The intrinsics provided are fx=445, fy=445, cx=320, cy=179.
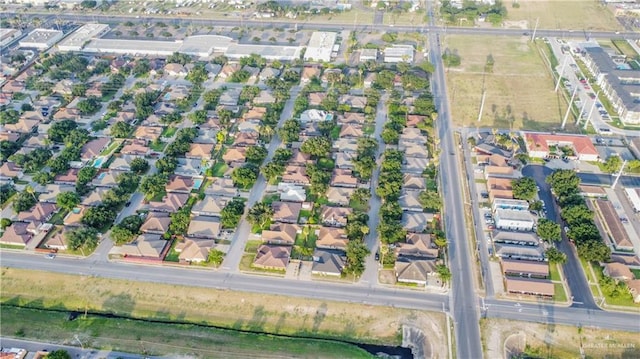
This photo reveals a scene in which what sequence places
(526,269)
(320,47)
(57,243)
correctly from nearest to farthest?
(526,269) → (57,243) → (320,47)

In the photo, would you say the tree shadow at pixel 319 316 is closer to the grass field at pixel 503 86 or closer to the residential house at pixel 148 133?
the residential house at pixel 148 133

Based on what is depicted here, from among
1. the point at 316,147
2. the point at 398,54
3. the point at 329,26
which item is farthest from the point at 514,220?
the point at 329,26

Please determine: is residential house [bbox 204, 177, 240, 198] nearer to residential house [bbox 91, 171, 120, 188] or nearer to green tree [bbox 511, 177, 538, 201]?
residential house [bbox 91, 171, 120, 188]

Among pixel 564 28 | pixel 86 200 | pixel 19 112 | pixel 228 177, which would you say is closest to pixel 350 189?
pixel 228 177

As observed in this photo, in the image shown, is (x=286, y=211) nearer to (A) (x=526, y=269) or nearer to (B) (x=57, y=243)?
(B) (x=57, y=243)

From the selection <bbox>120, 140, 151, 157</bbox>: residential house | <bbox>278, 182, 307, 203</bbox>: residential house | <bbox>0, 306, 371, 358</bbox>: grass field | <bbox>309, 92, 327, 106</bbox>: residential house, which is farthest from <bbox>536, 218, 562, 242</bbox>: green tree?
<bbox>120, 140, 151, 157</bbox>: residential house

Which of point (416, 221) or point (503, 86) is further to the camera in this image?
point (503, 86)

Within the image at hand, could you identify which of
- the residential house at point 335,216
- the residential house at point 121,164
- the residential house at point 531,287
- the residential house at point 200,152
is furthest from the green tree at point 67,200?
the residential house at point 531,287

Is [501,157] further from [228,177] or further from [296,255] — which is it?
[228,177]
